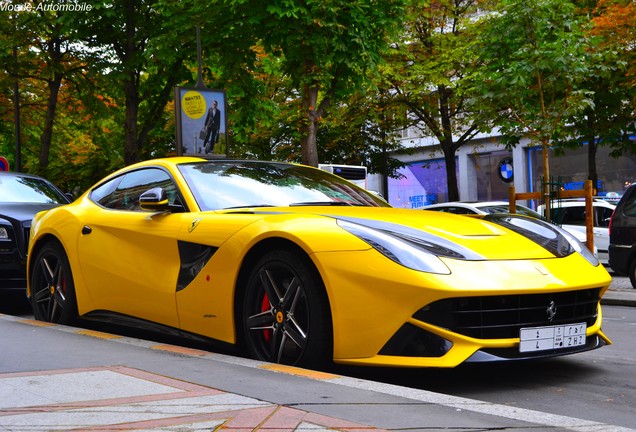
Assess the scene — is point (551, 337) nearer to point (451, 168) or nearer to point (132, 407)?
point (132, 407)

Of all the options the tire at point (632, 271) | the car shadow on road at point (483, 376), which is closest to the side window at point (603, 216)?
the tire at point (632, 271)

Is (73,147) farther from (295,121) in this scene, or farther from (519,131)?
(519,131)

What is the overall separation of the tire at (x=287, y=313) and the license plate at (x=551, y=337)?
1.03 metres

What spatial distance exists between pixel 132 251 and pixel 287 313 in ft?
5.63

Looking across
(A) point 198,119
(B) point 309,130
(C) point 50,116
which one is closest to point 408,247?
(A) point 198,119

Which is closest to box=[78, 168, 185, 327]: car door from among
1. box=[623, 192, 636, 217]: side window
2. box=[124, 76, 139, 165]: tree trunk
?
box=[623, 192, 636, 217]: side window

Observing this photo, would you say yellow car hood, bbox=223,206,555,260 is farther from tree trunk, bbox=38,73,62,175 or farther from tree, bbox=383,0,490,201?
tree trunk, bbox=38,73,62,175

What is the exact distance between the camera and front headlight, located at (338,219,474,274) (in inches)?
187

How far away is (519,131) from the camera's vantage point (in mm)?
18125

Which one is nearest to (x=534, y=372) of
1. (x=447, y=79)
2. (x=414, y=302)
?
(x=414, y=302)

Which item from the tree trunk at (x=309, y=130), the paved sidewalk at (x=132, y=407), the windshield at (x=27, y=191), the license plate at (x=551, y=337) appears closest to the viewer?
the paved sidewalk at (x=132, y=407)

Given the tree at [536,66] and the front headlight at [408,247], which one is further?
the tree at [536,66]

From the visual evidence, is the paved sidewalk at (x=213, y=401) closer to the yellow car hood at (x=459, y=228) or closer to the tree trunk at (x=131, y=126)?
the yellow car hood at (x=459, y=228)

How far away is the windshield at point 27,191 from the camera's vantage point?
35.9 ft
